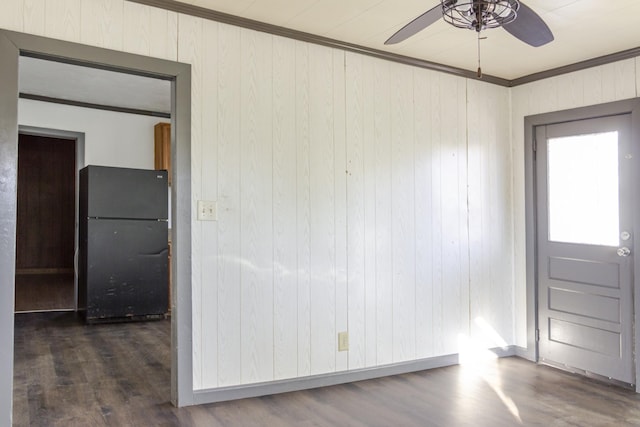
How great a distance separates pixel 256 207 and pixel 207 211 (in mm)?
319

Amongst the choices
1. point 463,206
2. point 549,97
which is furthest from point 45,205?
point 549,97

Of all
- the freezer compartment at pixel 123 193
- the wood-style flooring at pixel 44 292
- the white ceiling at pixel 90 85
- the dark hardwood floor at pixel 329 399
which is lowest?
the dark hardwood floor at pixel 329 399

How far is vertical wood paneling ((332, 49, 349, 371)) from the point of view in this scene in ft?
11.5

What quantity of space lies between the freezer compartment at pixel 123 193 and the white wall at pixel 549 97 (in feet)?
A: 11.8

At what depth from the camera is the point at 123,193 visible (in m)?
5.50

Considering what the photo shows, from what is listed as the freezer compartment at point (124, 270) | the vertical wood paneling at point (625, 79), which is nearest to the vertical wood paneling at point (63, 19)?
the freezer compartment at point (124, 270)

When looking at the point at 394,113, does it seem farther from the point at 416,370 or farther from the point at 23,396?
the point at 23,396

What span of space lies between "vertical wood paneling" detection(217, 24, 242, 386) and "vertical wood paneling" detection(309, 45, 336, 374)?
0.52m

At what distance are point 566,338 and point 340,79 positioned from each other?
8.48ft

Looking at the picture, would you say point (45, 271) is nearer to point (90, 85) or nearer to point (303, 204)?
point (90, 85)

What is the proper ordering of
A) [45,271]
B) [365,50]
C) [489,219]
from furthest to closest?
[45,271], [489,219], [365,50]

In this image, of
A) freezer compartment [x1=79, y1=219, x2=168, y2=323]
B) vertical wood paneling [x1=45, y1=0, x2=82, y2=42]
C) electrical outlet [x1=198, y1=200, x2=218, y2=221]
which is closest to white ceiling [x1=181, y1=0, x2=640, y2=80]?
vertical wood paneling [x1=45, y1=0, x2=82, y2=42]

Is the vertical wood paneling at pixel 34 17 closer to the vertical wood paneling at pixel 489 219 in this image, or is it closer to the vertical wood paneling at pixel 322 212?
the vertical wood paneling at pixel 322 212

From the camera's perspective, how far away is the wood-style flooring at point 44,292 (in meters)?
6.11
